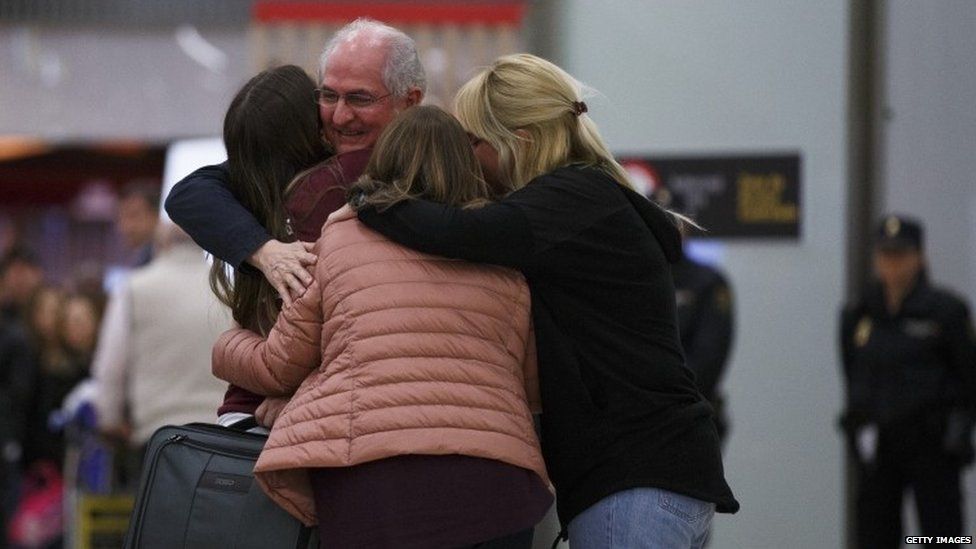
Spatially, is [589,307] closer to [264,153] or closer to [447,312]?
[447,312]

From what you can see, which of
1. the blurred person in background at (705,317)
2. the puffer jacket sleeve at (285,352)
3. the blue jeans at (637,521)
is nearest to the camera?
the puffer jacket sleeve at (285,352)

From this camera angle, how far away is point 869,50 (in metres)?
7.64

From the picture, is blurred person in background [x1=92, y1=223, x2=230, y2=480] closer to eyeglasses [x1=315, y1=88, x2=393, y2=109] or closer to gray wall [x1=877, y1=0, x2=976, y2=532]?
eyeglasses [x1=315, y1=88, x2=393, y2=109]

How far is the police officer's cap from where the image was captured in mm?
7062

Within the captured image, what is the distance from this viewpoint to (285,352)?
283 cm

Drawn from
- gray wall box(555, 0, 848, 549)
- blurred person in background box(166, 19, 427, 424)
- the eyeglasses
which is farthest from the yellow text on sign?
the eyeglasses

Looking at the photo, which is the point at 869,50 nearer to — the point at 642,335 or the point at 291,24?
the point at 291,24

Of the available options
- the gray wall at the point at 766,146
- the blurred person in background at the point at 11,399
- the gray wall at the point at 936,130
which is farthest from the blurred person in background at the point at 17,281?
the gray wall at the point at 936,130

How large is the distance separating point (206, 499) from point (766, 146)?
5.05 metres

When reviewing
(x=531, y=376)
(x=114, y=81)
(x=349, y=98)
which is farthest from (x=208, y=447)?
(x=114, y=81)

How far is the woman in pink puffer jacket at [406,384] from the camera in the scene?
272 cm

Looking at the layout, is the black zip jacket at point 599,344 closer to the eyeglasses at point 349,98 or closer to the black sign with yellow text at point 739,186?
the eyeglasses at point 349,98

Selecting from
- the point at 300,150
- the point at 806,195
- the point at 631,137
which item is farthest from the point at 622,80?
the point at 300,150

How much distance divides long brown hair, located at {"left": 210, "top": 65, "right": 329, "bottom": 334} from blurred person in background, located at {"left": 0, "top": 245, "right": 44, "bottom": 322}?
253 inches
